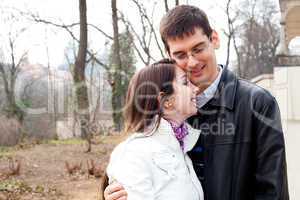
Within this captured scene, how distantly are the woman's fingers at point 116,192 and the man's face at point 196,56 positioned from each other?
538 millimetres

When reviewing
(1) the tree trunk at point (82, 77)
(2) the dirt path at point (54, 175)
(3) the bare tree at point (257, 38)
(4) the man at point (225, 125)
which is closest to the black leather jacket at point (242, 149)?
(4) the man at point (225, 125)

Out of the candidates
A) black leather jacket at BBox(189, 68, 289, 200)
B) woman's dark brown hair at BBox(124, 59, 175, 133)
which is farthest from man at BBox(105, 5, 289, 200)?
woman's dark brown hair at BBox(124, 59, 175, 133)

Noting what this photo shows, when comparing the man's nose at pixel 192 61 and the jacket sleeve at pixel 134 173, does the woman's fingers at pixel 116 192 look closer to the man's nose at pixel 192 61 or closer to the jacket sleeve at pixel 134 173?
the jacket sleeve at pixel 134 173

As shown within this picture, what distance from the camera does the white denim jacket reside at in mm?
1565

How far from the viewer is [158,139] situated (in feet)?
5.45

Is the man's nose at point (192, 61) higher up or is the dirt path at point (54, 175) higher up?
the man's nose at point (192, 61)

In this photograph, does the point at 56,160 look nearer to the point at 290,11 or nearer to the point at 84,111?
the point at 84,111

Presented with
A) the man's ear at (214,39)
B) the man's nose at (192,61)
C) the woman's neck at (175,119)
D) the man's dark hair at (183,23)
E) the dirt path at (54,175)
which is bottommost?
Answer: the dirt path at (54,175)

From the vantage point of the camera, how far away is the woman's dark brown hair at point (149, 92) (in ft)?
5.52

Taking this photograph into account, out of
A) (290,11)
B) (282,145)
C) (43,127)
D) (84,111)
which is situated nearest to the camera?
(282,145)

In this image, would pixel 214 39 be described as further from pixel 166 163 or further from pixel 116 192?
pixel 116 192

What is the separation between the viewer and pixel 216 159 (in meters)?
1.64

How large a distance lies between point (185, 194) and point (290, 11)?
9026 mm

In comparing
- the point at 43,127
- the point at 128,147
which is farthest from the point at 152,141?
the point at 43,127
